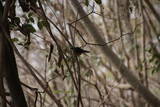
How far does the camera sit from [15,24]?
891mm

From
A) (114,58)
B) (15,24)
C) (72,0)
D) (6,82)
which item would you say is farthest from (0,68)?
(114,58)

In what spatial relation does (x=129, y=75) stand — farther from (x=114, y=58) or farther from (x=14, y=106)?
(x=14, y=106)

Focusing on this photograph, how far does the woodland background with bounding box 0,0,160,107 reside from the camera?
805 mm

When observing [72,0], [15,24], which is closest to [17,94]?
[15,24]

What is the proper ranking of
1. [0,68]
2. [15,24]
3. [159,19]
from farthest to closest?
1. [159,19]
2. [15,24]
3. [0,68]

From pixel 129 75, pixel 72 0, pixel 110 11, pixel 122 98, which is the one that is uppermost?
pixel 110 11

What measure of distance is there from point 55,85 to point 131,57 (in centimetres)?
72

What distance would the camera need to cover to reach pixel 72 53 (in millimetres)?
925

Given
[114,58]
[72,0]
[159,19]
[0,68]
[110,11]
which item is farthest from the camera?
[110,11]

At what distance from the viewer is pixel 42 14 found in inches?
35.8

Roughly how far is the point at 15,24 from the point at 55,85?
1.88m

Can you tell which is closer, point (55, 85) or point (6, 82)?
point (6, 82)

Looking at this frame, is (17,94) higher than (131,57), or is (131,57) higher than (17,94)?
(131,57)

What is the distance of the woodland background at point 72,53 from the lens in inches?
31.7
